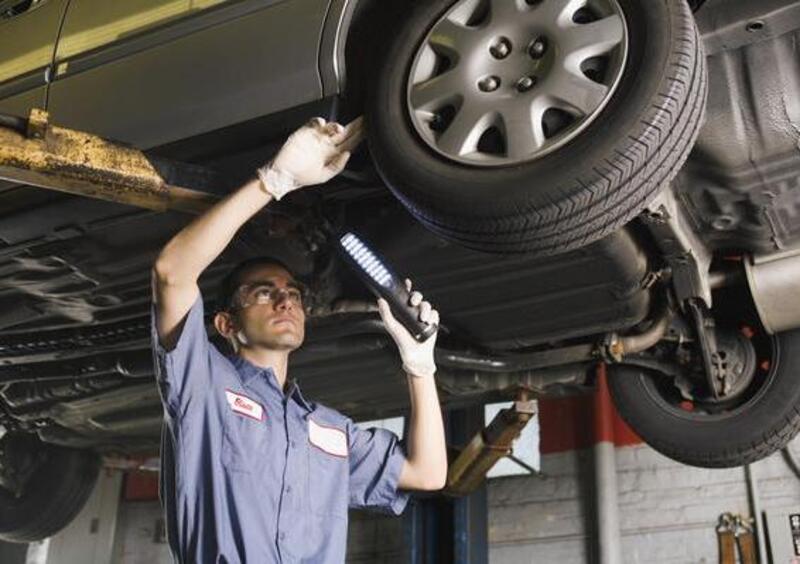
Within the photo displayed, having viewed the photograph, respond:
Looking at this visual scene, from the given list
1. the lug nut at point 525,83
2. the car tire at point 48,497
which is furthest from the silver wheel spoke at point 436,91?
the car tire at point 48,497

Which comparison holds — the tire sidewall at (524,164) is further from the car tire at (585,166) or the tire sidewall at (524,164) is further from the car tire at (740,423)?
the car tire at (740,423)

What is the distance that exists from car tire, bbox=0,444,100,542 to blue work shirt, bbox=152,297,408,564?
2.76 meters

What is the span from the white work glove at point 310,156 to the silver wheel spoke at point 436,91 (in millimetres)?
142

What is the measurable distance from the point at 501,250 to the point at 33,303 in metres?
1.76

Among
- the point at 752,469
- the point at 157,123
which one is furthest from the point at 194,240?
the point at 752,469

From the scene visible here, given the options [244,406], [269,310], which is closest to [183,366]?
[244,406]

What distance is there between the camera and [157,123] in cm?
223

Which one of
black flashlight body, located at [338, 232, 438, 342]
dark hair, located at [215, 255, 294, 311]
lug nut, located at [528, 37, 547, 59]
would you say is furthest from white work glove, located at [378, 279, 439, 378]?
lug nut, located at [528, 37, 547, 59]

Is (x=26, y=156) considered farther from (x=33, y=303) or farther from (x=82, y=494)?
(x=82, y=494)

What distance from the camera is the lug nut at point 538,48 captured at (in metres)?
1.83

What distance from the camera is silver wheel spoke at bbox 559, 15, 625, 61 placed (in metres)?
1.79

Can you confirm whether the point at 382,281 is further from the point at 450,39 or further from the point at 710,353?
the point at 710,353

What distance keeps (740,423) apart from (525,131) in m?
1.50

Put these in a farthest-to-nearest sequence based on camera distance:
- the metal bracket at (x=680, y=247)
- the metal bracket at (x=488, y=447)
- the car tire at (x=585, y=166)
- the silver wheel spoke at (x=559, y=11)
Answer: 1. the metal bracket at (x=488, y=447)
2. the metal bracket at (x=680, y=247)
3. the silver wheel spoke at (x=559, y=11)
4. the car tire at (x=585, y=166)
